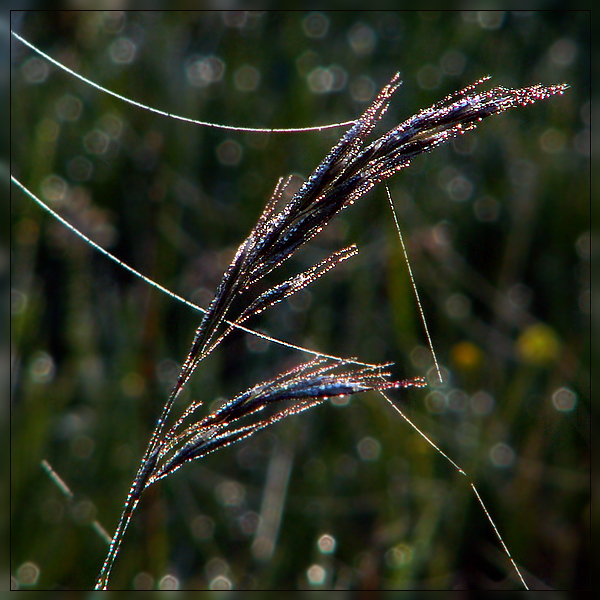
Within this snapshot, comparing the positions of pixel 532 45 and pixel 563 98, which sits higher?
pixel 532 45

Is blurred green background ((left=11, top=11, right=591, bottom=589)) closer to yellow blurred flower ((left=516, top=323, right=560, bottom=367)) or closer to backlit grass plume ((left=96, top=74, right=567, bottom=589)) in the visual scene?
yellow blurred flower ((left=516, top=323, right=560, bottom=367))

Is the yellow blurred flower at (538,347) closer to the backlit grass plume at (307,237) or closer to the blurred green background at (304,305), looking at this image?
the blurred green background at (304,305)

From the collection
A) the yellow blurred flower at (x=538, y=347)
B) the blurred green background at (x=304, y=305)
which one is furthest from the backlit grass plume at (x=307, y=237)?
the yellow blurred flower at (x=538, y=347)

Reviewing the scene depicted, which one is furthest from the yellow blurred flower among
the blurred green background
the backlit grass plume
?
the backlit grass plume

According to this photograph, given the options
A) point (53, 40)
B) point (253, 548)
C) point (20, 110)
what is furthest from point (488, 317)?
point (53, 40)

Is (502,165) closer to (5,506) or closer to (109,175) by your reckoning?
(109,175)

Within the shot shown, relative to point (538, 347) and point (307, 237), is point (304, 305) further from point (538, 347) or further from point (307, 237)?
point (307, 237)
